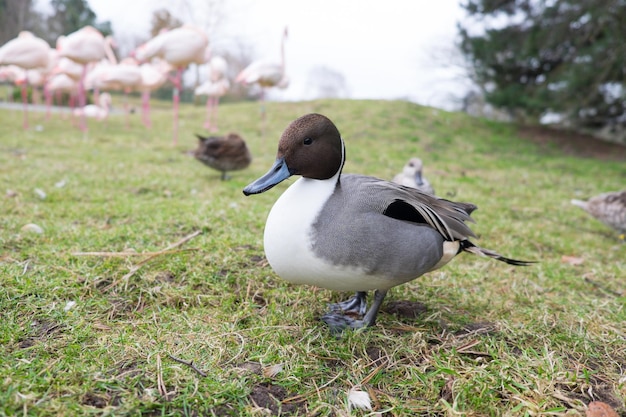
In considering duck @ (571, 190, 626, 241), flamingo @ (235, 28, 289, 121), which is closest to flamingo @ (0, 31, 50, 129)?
flamingo @ (235, 28, 289, 121)

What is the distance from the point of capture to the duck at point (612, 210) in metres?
3.76

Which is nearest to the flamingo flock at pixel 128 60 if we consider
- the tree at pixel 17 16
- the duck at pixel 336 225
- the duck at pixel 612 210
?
the duck at pixel 612 210

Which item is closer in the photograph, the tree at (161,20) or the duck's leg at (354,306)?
the duck's leg at (354,306)

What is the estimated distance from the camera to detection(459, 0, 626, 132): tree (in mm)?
8352

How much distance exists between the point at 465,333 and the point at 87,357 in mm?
1436

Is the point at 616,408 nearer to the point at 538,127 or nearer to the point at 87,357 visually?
the point at 87,357

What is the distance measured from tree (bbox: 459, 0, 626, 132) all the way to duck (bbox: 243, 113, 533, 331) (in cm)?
876

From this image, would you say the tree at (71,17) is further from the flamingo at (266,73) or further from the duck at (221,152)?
the duck at (221,152)

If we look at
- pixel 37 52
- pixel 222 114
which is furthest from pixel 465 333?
pixel 222 114

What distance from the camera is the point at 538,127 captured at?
40.9ft

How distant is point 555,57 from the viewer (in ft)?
35.8

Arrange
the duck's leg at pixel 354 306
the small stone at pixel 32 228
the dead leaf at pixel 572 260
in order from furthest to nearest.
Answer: the dead leaf at pixel 572 260 → the small stone at pixel 32 228 → the duck's leg at pixel 354 306

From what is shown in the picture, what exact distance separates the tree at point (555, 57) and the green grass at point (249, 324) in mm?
6253

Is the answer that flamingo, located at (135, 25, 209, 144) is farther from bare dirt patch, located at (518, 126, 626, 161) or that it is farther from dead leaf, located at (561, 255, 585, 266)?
bare dirt patch, located at (518, 126, 626, 161)
